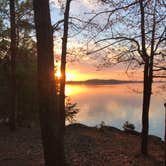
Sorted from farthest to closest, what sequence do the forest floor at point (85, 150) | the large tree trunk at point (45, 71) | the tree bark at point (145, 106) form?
1. the tree bark at point (145, 106)
2. the forest floor at point (85, 150)
3. the large tree trunk at point (45, 71)

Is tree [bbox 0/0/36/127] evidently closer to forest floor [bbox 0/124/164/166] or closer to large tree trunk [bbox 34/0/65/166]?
forest floor [bbox 0/124/164/166]

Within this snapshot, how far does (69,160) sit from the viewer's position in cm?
1302

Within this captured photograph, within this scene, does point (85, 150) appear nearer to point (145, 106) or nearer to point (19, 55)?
point (145, 106)

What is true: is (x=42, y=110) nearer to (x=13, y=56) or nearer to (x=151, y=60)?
(x=151, y=60)

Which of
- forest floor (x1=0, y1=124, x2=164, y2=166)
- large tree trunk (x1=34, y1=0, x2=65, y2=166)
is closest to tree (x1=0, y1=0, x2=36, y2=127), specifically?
forest floor (x1=0, y1=124, x2=164, y2=166)

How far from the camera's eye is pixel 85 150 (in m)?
15.2

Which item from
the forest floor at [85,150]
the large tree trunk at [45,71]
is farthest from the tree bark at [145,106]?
the large tree trunk at [45,71]

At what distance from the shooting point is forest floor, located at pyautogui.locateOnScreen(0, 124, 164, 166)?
43.2 ft

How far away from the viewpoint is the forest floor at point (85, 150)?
1316 cm

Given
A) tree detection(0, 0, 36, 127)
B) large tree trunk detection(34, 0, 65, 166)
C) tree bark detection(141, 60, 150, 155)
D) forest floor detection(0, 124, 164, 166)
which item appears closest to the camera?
large tree trunk detection(34, 0, 65, 166)

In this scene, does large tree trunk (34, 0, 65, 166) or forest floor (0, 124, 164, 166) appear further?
forest floor (0, 124, 164, 166)

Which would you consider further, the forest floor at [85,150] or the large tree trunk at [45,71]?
the forest floor at [85,150]

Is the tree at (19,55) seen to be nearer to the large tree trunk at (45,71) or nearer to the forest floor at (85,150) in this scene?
the forest floor at (85,150)

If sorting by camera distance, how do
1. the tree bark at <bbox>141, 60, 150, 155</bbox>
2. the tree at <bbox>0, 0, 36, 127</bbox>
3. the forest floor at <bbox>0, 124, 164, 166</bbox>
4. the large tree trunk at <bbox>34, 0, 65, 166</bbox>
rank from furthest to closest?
the tree at <bbox>0, 0, 36, 127</bbox>, the tree bark at <bbox>141, 60, 150, 155</bbox>, the forest floor at <bbox>0, 124, 164, 166</bbox>, the large tree trunk at <bbox>34, 0, 65, 166</bbox>
